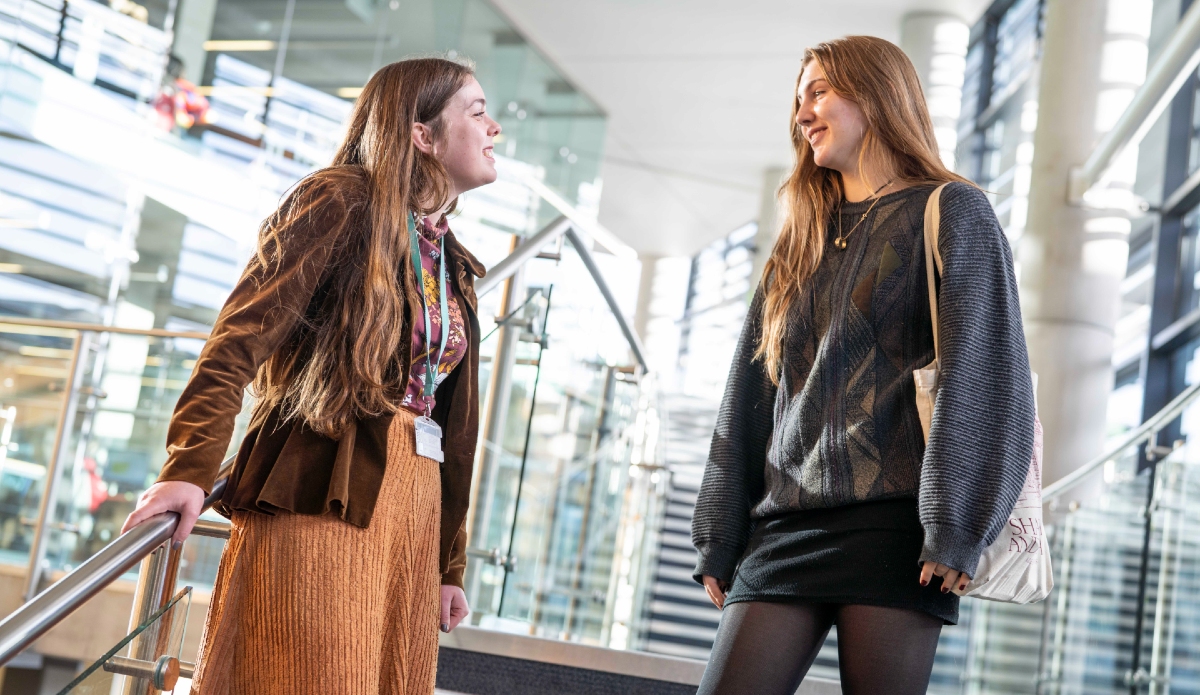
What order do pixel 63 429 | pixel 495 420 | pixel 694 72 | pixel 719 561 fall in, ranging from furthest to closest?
1. pixel 694 72
2. pixel 63 429
3. pixel 495 420
4. pixel 719 561

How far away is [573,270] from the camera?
155 inches

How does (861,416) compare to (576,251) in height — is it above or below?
below

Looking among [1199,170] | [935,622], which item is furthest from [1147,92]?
[935,622]

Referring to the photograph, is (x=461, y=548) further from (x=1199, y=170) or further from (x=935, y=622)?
(x=1199, y=170)

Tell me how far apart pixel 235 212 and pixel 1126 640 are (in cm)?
643

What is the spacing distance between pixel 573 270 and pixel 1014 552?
2.50 metres

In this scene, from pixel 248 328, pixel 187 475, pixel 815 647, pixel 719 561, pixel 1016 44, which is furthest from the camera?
pixel 1016 44

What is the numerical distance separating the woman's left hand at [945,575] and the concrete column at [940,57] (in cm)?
783

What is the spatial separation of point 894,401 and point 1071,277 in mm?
5145

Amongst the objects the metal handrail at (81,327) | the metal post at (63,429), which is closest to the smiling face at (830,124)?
the metal handrail at (81,327)

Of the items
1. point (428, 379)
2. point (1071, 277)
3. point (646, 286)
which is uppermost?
point (646, 286)

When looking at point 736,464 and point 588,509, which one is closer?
point 736,464

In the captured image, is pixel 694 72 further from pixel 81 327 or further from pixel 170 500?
pixel 170 500

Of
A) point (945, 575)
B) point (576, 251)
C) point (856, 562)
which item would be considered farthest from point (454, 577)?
point (576, 251)
